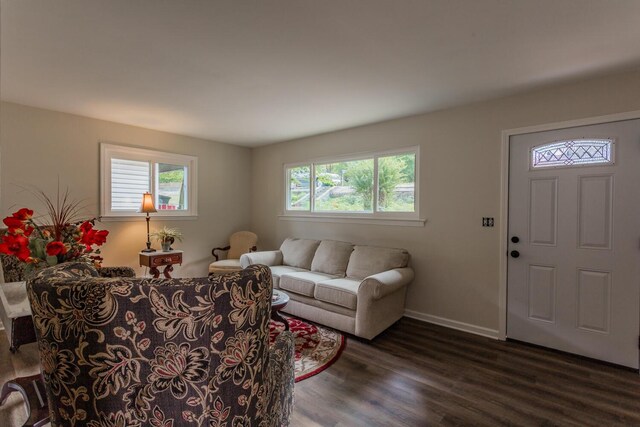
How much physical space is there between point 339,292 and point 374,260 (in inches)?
26.1

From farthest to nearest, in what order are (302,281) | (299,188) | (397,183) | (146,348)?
(299,188) < (397,183) < (302,281) < (146,348)

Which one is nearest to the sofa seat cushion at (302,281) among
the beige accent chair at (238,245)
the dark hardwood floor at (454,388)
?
the dark hardwood floor at (454,388)

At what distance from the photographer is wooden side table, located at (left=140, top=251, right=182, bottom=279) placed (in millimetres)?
3994

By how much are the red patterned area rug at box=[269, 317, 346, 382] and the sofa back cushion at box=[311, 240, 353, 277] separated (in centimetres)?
A: 72

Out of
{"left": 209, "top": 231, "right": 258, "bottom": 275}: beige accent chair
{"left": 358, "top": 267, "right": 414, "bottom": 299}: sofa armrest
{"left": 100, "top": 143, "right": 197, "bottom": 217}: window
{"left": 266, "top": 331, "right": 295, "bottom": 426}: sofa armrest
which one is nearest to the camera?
{"left": 266, "top": 331, "right": 295, "bottom": 426}: sofa armrest

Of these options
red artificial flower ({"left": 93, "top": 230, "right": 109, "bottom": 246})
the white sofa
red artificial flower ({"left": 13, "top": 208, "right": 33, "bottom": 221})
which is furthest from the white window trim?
red artificial flower ({"left": 13, "top": 208, "right": 33, "bottom": 221})

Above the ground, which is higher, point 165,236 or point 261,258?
point 165,236

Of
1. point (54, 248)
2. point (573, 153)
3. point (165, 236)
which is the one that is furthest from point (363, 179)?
point (54, 248)

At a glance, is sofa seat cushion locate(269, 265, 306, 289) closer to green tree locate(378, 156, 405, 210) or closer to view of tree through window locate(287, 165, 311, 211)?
view of tree through window locate(287, 165, 311, 211)

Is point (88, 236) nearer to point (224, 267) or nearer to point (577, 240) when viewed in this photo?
point (224, 267)

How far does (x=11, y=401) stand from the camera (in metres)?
2.04

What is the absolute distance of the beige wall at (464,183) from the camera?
275 cm

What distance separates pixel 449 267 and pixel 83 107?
176 inches

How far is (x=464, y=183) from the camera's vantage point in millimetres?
3326
